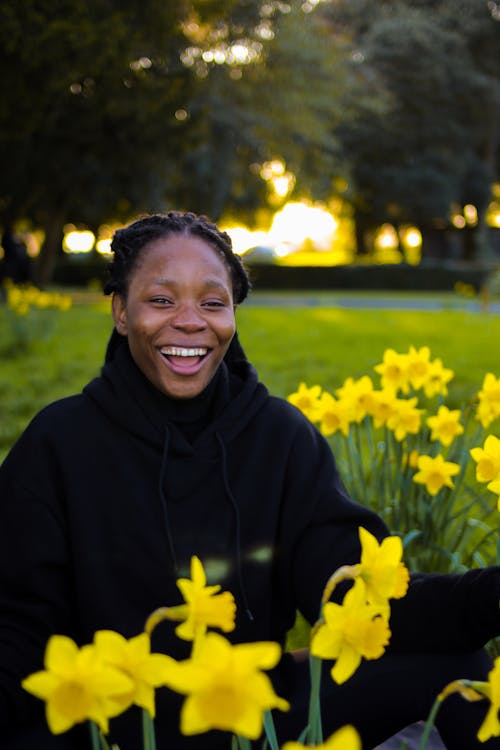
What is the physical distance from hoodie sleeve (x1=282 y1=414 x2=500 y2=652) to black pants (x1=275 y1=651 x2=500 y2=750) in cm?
3

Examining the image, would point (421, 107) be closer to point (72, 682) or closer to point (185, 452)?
point (185, 452)

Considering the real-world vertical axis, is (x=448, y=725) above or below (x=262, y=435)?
below

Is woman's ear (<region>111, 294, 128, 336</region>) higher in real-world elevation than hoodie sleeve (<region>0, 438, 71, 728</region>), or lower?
higher

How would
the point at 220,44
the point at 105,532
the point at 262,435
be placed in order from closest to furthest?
the point at 105,532 < the point at 262,435 < the point at 220,44

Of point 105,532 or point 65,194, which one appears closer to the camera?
point 105,532

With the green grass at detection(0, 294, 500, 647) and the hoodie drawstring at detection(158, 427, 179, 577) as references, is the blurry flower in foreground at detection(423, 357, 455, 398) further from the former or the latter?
the green grass at detection(0, 294, 500, 647)

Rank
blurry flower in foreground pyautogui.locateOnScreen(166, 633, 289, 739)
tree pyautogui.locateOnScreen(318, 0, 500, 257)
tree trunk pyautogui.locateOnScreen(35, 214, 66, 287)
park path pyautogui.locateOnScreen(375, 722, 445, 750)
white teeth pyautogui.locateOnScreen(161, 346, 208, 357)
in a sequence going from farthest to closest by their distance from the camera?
tree pyautogui.locateOnScreen(318, 0, 500, 257) < tree trunk pyautogui.locateOnScreen(35, 214, 66, 287) < park path pyautogui.locateOnScreen(375, 722, 445, 750) < white teeth pyautogui.locateOnScreen(161, 346, 208, 357) < blurry flower in foreground pyautogui.locateOnScreen(166, 633, 289, 739)

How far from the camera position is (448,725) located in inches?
60.4

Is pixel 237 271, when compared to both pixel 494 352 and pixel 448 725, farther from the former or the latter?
pixel 494 352

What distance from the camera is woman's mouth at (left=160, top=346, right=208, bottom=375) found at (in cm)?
172

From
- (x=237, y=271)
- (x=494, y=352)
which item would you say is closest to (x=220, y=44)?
(x=494, y=352)

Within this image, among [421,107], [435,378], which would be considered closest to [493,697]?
[435,378]

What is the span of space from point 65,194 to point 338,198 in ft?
49.0

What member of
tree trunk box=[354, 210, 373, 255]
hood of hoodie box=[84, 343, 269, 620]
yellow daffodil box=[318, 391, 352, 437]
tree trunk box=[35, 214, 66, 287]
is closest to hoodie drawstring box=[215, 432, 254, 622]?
hood of hoodie box=[84, 343, 269, 620]
